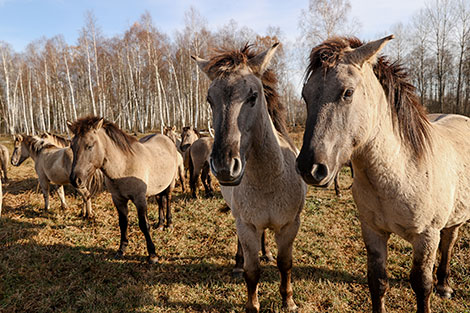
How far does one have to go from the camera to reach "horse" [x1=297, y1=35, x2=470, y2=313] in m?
1.47

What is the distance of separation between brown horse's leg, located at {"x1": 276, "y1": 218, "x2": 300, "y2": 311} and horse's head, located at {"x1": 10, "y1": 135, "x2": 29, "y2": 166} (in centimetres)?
996

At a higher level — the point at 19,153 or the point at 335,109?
the point at 335,109

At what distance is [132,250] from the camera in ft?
14.2

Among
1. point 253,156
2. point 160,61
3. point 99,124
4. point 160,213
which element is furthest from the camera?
point 160,61

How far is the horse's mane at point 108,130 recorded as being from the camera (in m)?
3.61

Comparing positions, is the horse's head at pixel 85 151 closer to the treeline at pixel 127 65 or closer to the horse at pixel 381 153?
the horse at pixel 381 153

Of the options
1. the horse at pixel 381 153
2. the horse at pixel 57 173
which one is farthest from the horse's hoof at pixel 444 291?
the horse at pixel 57 173

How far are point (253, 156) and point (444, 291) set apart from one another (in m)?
2.95

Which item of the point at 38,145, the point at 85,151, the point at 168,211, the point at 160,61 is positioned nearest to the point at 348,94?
the point at 85,151

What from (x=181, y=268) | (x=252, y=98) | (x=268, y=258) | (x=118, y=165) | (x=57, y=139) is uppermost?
(x=252, y=98)

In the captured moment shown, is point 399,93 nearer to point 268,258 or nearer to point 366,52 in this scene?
point 366,52

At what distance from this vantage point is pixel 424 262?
1.88m

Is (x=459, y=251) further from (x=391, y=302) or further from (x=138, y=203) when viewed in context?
(x=138, y=203)

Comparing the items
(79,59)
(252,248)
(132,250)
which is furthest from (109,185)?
(79,59)
